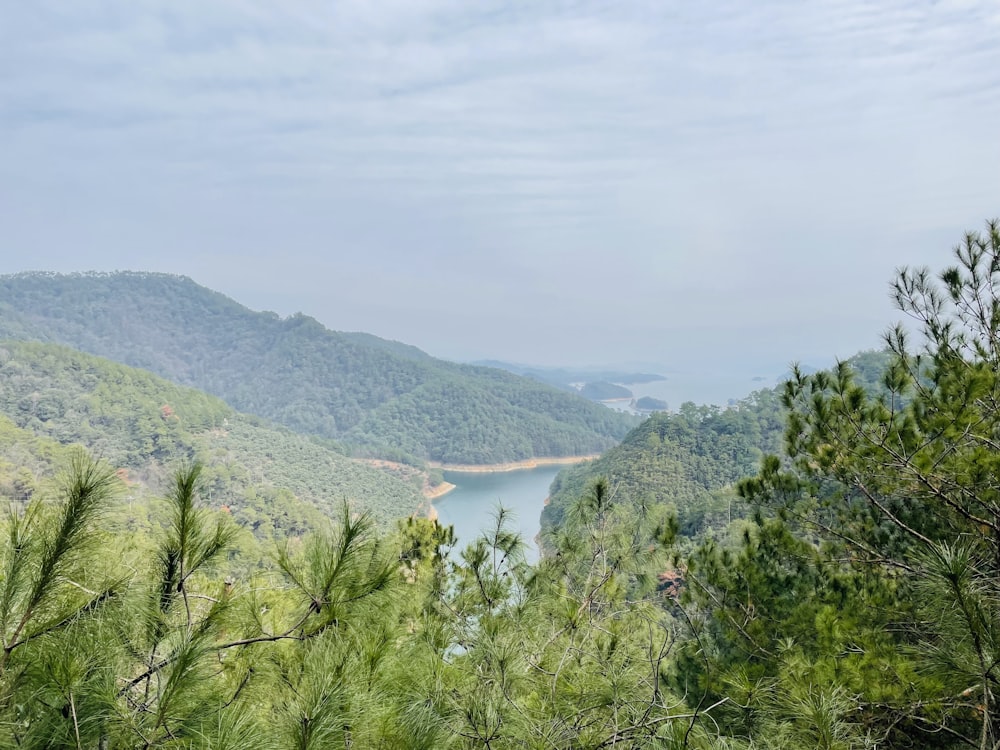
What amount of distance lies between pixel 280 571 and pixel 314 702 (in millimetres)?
464

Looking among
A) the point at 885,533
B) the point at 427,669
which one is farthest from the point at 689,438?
the point at 427,669

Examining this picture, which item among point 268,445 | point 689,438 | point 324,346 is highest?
point 324,346

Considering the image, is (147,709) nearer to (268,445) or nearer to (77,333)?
(268,445)

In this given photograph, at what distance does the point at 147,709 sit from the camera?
93 centimetres

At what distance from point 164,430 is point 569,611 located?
37.1 m

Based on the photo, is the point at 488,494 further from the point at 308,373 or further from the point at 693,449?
the point at 308,373

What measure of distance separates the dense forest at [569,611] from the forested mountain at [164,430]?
25365mm

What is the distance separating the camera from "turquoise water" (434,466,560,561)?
96.6 feet

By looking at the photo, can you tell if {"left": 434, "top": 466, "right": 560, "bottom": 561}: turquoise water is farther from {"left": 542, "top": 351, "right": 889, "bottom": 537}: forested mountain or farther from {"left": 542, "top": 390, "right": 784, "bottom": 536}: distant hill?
{"left": 542, "top": 351, "right": 889, "bottom": 537}: forested mountain

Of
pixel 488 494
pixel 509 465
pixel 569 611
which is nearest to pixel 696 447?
pixel 488 494

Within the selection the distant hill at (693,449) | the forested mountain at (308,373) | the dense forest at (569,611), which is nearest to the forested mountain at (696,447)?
the distant hill at (693,449)

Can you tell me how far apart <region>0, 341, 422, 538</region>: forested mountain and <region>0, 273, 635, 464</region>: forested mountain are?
9555 millimetres

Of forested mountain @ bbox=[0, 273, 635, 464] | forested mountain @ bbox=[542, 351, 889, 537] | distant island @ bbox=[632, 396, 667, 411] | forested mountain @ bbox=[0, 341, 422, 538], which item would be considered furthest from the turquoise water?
distant island @ bbox=[632, 396, 667, 411]

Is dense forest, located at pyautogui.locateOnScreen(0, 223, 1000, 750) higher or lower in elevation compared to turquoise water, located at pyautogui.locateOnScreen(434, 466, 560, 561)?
higher
